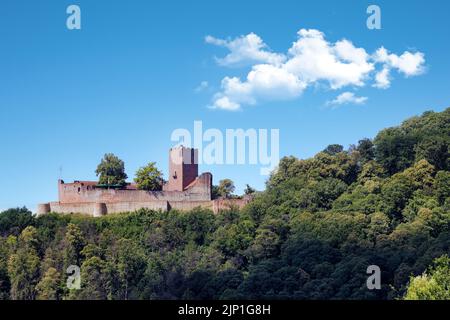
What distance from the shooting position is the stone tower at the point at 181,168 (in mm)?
56719

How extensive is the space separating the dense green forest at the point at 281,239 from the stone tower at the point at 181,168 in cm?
401

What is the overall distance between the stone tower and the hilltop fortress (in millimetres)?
1036

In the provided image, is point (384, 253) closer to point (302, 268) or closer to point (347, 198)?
point (302, 268)

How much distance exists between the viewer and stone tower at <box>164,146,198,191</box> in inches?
2233

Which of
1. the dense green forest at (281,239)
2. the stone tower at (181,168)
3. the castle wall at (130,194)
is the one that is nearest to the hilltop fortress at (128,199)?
the castle wall at (130,194)

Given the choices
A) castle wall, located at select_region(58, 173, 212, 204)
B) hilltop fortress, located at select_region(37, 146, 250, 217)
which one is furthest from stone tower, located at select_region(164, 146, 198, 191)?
castle wall, located at select_region(58, 173, 212, 204)

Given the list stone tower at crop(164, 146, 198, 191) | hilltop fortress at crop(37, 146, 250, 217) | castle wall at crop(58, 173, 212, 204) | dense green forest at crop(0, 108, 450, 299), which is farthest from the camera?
stone tower at crop(164, 146, 198, 191)

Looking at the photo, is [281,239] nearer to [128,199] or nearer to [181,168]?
[181,168]

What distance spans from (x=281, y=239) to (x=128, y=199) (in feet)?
39.6

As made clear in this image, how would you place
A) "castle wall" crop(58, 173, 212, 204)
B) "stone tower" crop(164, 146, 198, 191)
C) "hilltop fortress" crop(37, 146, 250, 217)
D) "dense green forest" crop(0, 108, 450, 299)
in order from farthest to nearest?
1. "stone tower" crop(164, 146, 198, 191)
2. "castle wall" crop(58, 173, 212, 204)
3. "hilltop fortress" crop(37, 146, 250, 217)
4. "dense green forest" crop(0, 108, 450, 299)

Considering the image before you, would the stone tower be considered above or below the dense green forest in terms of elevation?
above

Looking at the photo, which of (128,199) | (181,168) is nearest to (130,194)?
(128,199)

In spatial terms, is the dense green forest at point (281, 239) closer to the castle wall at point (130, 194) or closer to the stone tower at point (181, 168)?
the castle wall at point (130, 194)

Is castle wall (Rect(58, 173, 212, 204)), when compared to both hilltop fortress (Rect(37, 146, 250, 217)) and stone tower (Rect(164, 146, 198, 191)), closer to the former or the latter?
hilltop fortress (Rect(37, 146, 250, 217))
